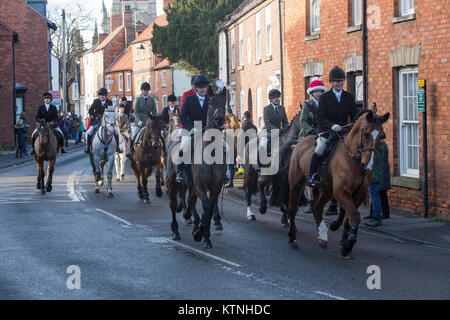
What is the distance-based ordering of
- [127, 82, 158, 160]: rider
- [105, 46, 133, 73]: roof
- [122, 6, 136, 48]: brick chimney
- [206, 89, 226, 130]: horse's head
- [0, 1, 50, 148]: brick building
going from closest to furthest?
[206, 89, 226, 130]: horse's head
[127, 82, 158, 160]: rider
[0, 1, 50, 148]: brick building
[105, 46, 133, 73]: roof
[122, 6, 136, 48]: brick chimney

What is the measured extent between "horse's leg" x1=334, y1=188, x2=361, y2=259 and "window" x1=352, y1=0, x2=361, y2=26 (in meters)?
9.71

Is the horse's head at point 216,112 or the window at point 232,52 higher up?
the window at point 232,52

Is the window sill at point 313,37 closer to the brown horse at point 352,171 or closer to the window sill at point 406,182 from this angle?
the window sill at point 406,182

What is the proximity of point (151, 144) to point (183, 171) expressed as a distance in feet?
19.8

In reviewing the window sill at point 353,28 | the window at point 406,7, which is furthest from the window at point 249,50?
the window at point 406,7

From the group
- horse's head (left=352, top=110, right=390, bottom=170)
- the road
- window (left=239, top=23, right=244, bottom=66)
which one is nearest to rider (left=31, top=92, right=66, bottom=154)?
the road

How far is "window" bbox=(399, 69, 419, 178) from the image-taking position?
16.2m

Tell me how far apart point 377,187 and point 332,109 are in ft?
11.5

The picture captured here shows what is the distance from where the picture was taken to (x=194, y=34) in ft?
195

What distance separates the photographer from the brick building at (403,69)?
48.7 feet

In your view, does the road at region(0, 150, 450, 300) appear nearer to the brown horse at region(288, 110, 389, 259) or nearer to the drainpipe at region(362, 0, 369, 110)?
the brown horse at region(288, 110, 389, 259)

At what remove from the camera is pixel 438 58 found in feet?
48.6

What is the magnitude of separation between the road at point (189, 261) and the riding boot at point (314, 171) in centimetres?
102
